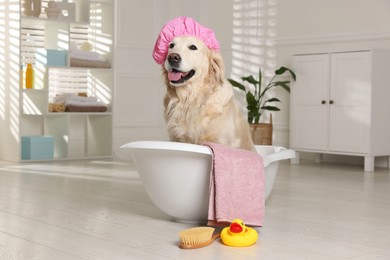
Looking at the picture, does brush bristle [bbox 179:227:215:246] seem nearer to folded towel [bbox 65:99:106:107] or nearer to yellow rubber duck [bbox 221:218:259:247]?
yellow rubber duck [bbox 221:218:259:247]

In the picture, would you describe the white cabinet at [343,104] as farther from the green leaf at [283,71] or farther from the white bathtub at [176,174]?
the white bathtub at [176,174]

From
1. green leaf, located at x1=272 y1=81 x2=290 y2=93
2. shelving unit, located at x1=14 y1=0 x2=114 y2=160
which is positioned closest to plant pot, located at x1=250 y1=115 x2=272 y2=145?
green leaf, located at x1=272 y1=81 x2=290 y2=93

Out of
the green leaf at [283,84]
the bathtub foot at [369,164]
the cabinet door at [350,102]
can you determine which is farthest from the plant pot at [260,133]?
the bathtub foot at [369,164]

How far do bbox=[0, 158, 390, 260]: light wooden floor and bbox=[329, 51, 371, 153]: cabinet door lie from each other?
1.87 feet

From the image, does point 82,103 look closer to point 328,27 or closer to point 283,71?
point 283,71

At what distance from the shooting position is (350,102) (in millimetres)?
5523

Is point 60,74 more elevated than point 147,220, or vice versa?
point 60,74

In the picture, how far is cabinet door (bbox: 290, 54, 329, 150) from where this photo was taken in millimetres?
5715

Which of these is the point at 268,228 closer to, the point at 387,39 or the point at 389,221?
the point at 389,221

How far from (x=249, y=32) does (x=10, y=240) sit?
4874mm

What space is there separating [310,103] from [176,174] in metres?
3.24

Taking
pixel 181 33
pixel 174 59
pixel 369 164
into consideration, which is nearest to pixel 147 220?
pixel 174 59

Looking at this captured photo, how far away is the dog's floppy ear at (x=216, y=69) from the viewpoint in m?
3.02

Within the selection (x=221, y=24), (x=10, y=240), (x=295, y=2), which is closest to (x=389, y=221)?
(x=10, y=240)
